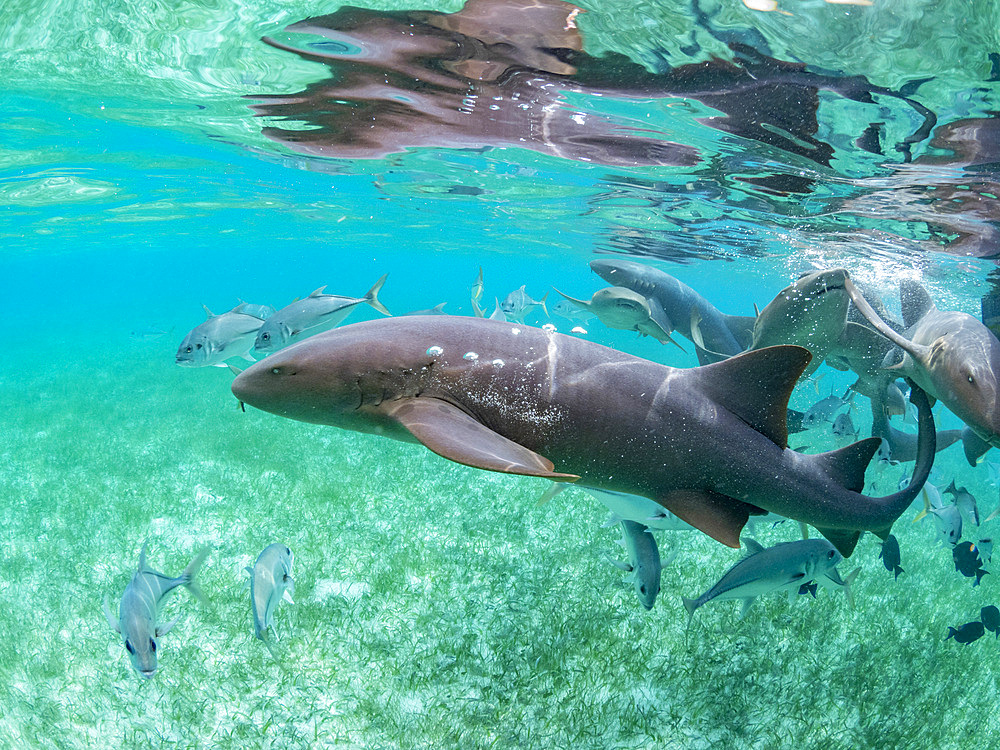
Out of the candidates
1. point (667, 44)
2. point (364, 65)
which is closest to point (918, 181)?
point (667, 44)

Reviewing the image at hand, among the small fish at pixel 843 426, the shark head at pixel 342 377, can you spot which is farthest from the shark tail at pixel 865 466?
the small fish at pixel 843 426

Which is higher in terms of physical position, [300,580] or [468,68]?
[468,68]

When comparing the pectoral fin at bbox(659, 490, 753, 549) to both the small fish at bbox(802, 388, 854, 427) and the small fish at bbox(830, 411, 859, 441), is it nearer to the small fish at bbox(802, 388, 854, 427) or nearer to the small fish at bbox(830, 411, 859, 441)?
the small fish at bbox(802, 388, 854, 427)

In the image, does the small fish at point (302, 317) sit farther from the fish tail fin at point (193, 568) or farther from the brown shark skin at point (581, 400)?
the brown shark skin at point (581, 400)

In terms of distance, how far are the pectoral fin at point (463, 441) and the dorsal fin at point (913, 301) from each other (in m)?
4.72

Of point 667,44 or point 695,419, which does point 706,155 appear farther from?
point 695,419

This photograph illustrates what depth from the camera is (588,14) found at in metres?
6.77

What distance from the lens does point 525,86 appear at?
9.53 m

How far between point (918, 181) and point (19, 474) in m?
20.5

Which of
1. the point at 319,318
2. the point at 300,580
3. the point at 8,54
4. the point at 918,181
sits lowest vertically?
the point at 300,580

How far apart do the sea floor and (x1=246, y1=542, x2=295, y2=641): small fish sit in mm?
1239

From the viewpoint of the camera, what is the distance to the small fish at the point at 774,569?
4.78 meters

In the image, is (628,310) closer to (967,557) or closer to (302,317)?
(302,317)

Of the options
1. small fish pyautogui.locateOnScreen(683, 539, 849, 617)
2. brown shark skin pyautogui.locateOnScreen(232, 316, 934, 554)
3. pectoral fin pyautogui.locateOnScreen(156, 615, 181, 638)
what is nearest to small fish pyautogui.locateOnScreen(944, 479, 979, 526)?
small fish pyautogui.locateOnScreen(683, 539, 849, 617)
